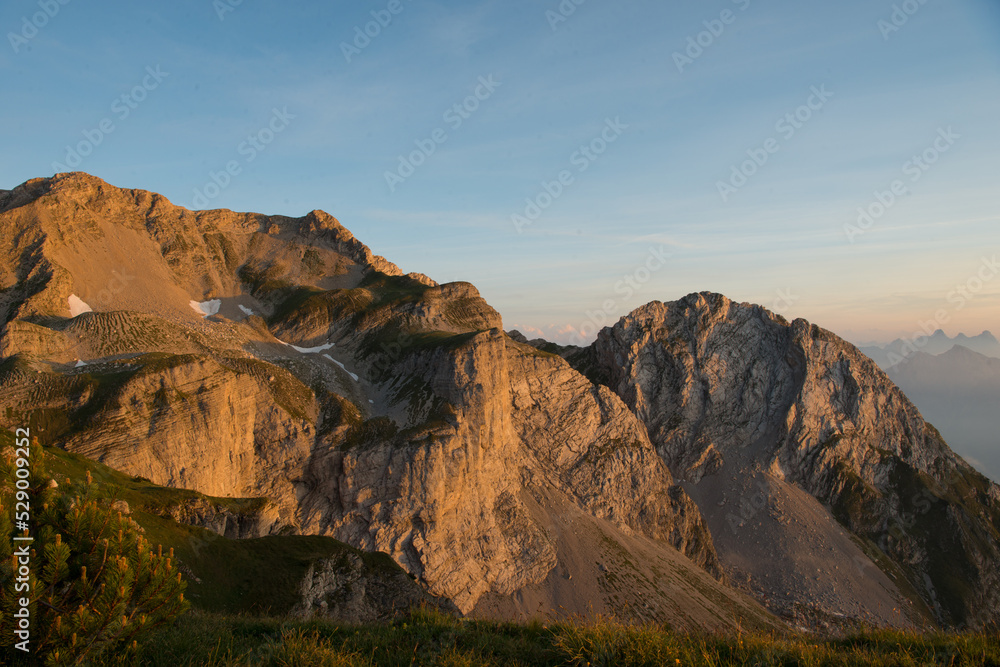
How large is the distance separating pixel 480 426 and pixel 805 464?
77935mm

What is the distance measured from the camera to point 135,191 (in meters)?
124

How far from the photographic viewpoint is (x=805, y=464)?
377ft

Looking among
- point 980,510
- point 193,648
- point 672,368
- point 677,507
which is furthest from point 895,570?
point 193,648

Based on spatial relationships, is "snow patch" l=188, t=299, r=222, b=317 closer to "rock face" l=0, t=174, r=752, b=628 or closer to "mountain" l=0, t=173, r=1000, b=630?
"mountain" l=0, t=173, r=1000, b=630

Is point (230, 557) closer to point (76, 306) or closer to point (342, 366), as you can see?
point (342, 366)

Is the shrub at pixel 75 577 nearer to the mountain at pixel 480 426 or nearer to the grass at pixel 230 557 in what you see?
the grass at pixel 230 557

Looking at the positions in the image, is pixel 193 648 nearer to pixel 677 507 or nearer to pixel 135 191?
pixel 677 507

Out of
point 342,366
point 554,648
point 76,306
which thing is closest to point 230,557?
point 554,648

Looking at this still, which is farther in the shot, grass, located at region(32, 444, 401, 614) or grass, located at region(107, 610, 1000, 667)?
grass, located at region(32, 444, 401, 614)

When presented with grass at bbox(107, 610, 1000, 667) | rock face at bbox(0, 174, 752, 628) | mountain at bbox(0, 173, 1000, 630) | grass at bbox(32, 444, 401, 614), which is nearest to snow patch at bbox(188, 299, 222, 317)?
mountain at bbox(0, 173, 1000, 630)

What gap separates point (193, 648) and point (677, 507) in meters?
98.2

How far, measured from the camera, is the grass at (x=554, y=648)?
410 inches

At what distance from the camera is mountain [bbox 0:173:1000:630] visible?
212 ft

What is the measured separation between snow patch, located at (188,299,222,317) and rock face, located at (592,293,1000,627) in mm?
87744
